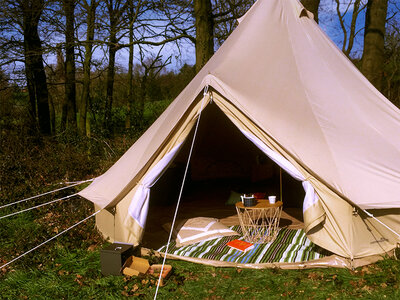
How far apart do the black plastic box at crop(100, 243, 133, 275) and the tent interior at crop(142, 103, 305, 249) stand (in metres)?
1.32

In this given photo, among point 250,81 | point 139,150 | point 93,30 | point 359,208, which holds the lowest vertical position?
point 359,208

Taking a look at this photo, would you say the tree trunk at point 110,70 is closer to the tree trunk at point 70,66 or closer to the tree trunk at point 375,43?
the tree trunk at point 70,66

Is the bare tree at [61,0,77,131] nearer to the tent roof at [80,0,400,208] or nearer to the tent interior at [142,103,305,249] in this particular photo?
the tent interior at [142,103,305,249]

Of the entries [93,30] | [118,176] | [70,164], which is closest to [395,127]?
[118,176]

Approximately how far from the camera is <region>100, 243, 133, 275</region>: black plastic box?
10.4 ft

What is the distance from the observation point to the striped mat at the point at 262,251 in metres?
3.36

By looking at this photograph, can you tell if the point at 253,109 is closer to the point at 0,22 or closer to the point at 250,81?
the point at 250,81

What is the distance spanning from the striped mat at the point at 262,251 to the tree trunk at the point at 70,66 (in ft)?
16.4

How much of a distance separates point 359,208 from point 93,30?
6.50 meters

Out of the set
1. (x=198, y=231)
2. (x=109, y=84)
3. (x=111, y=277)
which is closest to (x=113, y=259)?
(x=111, y=277)

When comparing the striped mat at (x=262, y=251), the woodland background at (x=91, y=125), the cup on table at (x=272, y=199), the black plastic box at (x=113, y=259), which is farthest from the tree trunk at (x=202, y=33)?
the black plastic box at (x=113, y=259)

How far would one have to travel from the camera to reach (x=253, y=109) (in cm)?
330

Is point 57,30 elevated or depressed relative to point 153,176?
elevated

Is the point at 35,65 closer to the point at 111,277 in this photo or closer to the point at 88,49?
the point at 88,49
